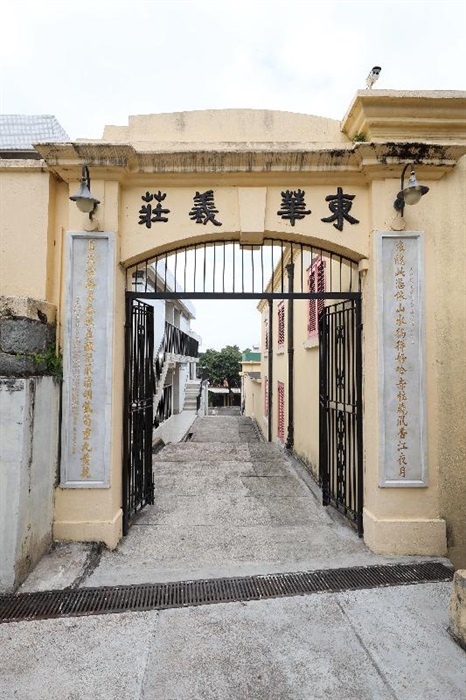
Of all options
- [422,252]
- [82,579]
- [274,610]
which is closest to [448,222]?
[422,252]

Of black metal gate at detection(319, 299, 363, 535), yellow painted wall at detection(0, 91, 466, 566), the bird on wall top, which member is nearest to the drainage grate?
yellow painted wall at detection(0, 91, 466, 566)

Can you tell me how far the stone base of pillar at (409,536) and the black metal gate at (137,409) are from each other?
292 cm

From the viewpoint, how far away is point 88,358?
4.31 metres

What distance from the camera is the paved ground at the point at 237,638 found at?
8.11 ft

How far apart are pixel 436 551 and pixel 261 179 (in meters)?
4.59

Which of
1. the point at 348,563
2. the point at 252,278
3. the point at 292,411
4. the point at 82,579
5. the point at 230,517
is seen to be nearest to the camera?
the point at 82,579

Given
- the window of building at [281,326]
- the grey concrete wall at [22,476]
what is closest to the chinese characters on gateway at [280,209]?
the grey concrete wall at [22,476]

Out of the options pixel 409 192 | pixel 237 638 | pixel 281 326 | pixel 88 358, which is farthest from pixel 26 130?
pixel 237 638

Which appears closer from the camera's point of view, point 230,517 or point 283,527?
point 283,527

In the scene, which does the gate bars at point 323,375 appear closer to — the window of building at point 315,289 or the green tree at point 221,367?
the window of building at point 315,289

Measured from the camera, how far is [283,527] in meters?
4.82

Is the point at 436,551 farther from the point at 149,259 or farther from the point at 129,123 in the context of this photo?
the point at 129,123

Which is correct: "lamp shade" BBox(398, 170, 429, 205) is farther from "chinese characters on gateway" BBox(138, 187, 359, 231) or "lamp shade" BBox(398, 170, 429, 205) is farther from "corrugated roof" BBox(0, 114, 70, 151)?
"corrugated roof" BBox(0, 114, 70, 151)

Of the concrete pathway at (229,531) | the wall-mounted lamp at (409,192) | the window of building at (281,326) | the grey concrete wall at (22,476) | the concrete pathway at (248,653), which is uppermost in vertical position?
the wall-mounted lamp at (409,192)
